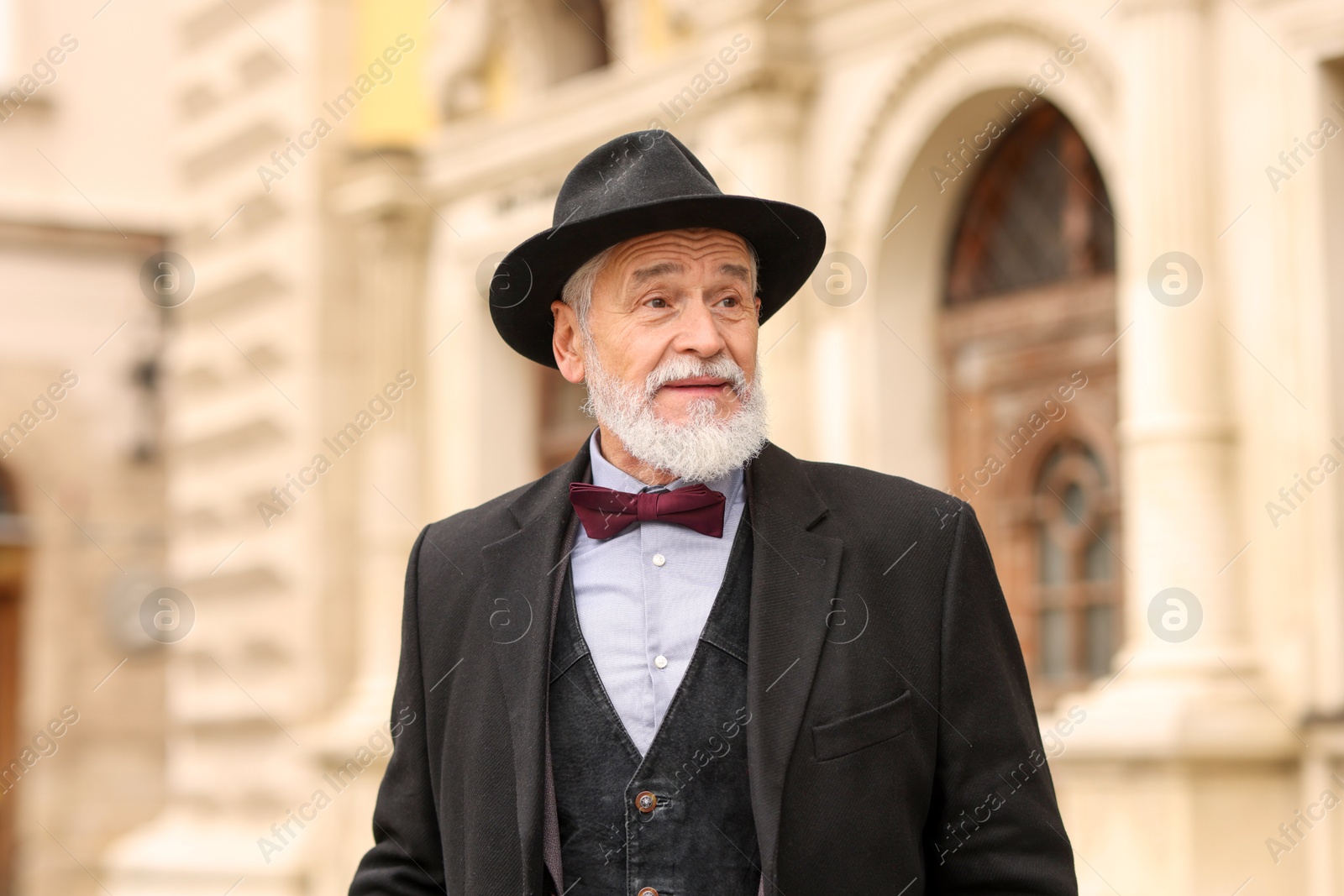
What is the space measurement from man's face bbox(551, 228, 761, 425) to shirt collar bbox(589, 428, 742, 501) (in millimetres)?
138

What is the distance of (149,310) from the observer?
1392 centimetres

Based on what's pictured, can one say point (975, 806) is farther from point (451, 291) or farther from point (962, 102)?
point (451, 291)

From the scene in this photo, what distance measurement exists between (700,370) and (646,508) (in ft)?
0.76

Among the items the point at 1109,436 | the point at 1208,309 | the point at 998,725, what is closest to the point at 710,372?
the point at 998,725

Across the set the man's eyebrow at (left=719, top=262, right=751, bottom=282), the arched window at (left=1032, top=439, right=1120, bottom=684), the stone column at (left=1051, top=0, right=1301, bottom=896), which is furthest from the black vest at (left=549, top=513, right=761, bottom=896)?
the arched window at (left=1032, top=439, right=1120, bottom=684)

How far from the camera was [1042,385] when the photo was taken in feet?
21.5

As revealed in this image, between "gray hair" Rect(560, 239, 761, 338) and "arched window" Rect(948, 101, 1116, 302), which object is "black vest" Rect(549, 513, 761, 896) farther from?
"arched window" Rect(948, 101, 1116, 302)

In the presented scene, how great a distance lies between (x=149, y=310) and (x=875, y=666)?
40.6 feet

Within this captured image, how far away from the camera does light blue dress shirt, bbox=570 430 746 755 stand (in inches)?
101

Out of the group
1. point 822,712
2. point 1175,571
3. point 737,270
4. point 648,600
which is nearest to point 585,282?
point 737,270

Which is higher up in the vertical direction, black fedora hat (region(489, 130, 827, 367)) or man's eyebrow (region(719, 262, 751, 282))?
black fedora hat (region(489, 130, 827, 367))

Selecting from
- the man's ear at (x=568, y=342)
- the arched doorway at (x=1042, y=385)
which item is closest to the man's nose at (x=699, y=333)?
the man's ear at (x=568, y=342)

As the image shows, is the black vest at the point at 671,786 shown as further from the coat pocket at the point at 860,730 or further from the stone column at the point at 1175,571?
the stone column at the point at 1175,571

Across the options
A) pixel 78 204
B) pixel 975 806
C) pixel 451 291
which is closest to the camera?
pixel 975 806
